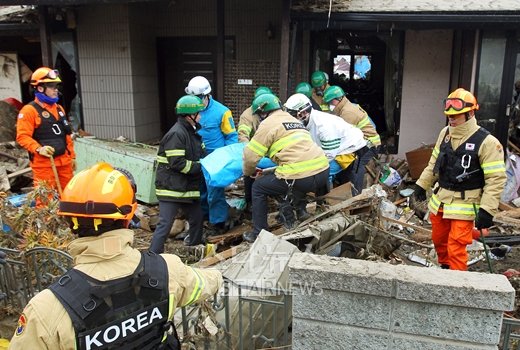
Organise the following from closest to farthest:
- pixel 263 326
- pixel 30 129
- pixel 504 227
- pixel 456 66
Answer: pixel 263 326 < pixel 30 129 < pixel 504 227 < pixel 456 66

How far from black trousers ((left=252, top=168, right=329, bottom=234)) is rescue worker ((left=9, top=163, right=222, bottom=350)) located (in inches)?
106

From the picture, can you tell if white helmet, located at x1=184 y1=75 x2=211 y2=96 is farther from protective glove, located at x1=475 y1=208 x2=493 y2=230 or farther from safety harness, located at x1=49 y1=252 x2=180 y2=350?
safety harness, located at x1=49 y1=252 x2=180 y2=350

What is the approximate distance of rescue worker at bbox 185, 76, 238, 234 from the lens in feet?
17.6

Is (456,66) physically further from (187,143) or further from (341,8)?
(187,143)

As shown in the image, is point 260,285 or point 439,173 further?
point 439,173

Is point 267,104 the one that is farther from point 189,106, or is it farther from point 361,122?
point 361,122

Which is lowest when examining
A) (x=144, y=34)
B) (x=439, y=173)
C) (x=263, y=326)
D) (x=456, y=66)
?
(x=263, y=326)

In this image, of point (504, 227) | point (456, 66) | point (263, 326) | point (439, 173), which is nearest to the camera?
point (263, 326)

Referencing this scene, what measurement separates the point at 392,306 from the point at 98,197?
1394mm

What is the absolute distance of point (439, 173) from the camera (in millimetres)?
4094

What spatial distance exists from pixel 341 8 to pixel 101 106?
15.5 ft

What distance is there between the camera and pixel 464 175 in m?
3.86

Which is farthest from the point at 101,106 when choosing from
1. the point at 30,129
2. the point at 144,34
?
the point at 30,129

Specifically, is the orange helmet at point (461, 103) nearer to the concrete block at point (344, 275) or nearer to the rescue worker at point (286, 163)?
the rescue worker at point (286, 163)
